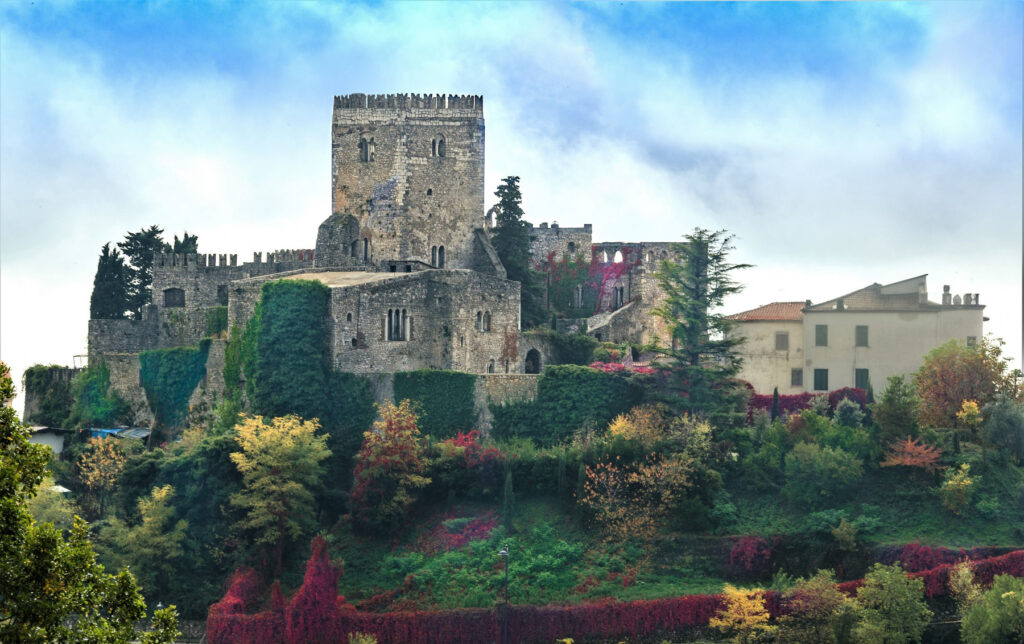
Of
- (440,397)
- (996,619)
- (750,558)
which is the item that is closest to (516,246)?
(440,397)

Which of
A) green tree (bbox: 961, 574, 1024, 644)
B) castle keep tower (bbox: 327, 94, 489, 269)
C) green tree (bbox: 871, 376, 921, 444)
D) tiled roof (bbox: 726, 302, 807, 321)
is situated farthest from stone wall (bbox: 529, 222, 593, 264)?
green tree (bbox: 961, 574, 1024, 644)

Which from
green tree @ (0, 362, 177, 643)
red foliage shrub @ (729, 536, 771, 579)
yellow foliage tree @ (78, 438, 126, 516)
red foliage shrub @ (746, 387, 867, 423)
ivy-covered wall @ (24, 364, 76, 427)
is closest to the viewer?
green tree @ (0, 362, 177, 643)

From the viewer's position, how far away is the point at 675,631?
4488 centimetres

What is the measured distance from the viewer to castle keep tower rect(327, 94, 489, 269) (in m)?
64.2

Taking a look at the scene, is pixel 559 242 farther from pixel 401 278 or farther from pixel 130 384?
pixel 130 384

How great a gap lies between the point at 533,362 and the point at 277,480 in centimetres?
1540

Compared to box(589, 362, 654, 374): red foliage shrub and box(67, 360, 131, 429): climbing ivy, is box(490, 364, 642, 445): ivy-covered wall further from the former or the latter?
box(67, 360, 131, 429): climbing ivy

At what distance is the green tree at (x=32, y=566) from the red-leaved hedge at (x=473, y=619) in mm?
22172

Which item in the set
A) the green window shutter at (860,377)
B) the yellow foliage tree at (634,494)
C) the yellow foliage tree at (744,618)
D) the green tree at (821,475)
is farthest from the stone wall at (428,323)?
the yellow foliage tree at (744,618)

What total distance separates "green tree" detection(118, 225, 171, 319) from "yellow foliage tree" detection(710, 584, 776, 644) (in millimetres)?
36847

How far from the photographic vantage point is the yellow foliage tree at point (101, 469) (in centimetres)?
5353

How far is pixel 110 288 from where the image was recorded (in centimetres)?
6912

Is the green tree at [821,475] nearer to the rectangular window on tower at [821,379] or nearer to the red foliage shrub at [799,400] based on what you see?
the red foliage shrub at [799,400]

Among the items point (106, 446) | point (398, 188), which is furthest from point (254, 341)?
point (398, 188)
